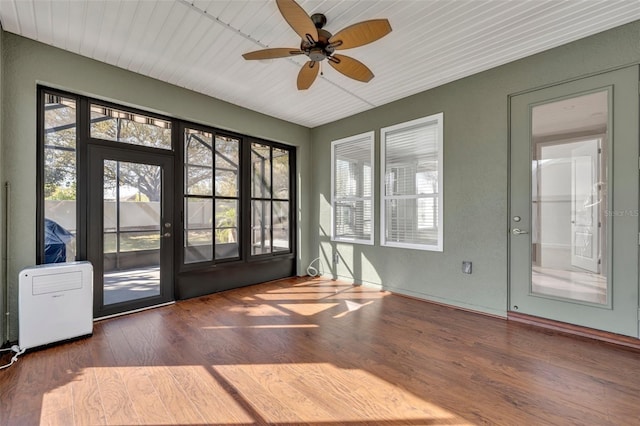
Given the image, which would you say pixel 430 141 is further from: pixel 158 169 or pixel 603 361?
pixel 158 169

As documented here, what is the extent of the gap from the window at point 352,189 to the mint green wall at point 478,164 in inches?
23.7

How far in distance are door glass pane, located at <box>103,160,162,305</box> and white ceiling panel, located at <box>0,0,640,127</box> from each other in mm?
1263

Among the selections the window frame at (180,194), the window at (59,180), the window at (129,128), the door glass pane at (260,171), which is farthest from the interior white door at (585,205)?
the window at (59,180)

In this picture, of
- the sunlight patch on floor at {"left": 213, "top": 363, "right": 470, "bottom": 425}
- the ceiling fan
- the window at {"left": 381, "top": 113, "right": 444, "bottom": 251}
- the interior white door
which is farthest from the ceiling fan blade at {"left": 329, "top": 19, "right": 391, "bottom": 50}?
the sunlight patch on floor at {"left": 213, "top": 363, "right": 470, "bottom": 425}

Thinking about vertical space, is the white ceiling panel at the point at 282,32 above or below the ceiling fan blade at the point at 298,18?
above

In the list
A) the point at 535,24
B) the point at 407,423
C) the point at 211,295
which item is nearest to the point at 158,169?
the point at 211,295

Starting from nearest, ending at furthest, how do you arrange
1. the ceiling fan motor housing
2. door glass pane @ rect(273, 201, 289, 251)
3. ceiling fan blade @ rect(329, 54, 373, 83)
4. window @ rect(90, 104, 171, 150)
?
the ceiling fan motor housing
ceiling fan blade @ rect(329, 54, 373, 83)
window @ rect(90, 104, 171, 150)
door glass pane @ rect(273, 201, 289, 251)

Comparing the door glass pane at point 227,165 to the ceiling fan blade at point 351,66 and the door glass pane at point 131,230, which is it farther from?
the ceiling fan blade at point 351,66

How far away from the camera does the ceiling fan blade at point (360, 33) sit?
6.67 ft

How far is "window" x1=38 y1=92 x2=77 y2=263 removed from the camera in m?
2.89

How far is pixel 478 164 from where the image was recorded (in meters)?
3.44

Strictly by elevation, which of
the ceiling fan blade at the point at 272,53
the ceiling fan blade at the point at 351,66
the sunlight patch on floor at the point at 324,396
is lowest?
the sunlight patch on floor at the point at 324,396

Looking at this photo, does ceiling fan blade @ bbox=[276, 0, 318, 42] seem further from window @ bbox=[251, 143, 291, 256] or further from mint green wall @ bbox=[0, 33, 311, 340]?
window @ bbox=[251, 143, 291, 256]

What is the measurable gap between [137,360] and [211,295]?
1.88 metres
